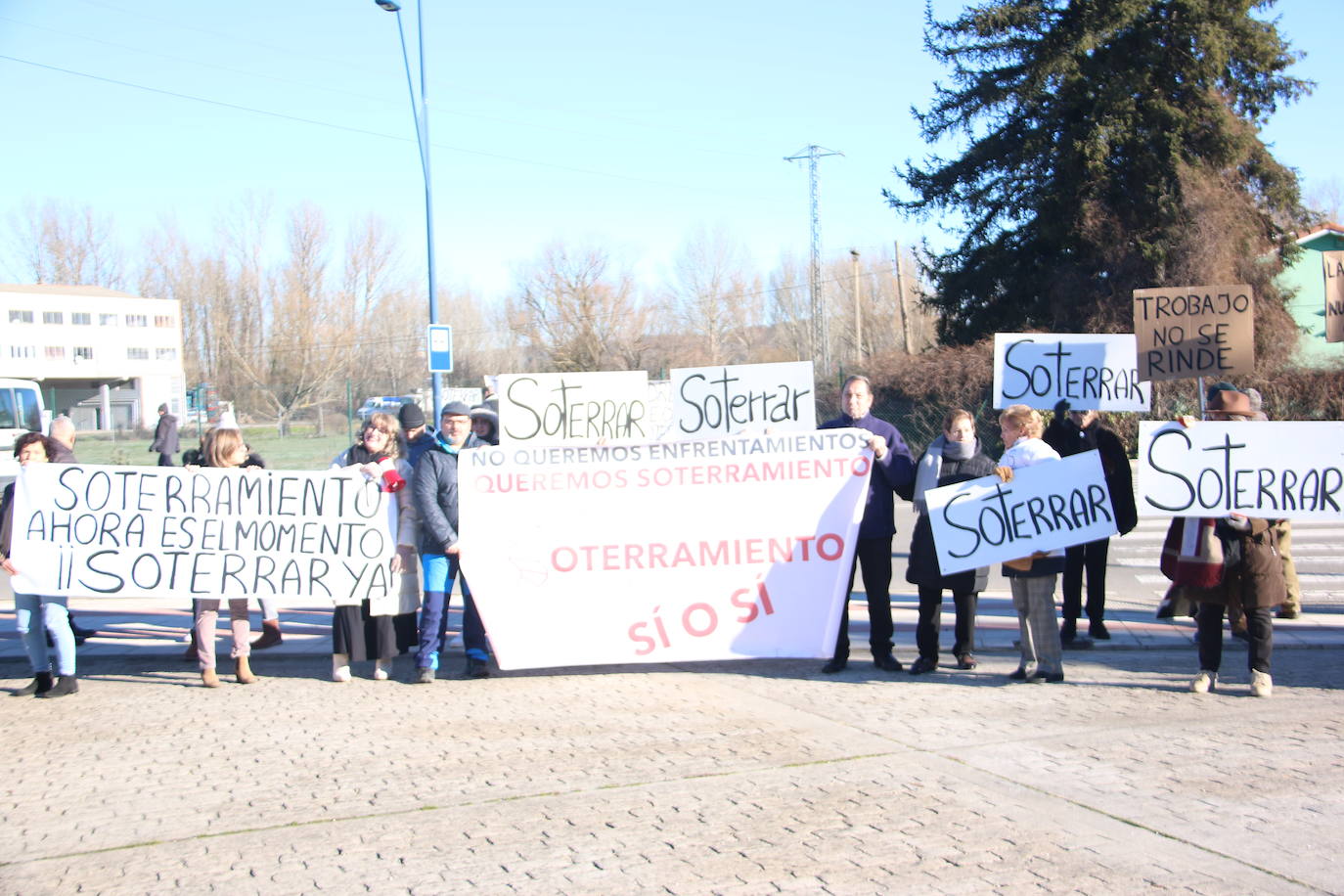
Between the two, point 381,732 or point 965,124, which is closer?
point 381,732

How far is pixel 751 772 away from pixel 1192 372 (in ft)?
19.3

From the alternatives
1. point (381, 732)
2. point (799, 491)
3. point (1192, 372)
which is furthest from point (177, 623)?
point (1192, 372)

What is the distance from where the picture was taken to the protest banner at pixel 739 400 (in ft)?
27.2

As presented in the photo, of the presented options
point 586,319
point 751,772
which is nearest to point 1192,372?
point 751,772

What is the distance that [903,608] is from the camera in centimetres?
985

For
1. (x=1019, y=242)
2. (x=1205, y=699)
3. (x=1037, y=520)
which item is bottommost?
(x=1205, y=699)

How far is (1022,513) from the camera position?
23.1 feet

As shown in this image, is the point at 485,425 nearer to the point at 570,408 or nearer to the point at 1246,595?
the point at 570,408

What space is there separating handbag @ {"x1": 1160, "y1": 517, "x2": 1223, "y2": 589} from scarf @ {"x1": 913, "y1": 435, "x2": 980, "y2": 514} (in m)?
1.31

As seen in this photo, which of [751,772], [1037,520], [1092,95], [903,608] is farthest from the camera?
[1092,95]

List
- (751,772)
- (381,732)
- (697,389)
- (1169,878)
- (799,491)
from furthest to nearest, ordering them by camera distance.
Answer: (697,389), (799,491), (381,732), (751,772), (1169,878)

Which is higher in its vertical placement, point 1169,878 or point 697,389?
point 697,389

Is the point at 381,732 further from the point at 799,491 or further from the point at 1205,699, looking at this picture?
the point at 1205,699

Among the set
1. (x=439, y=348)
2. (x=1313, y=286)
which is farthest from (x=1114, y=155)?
(x=439, y=348)
